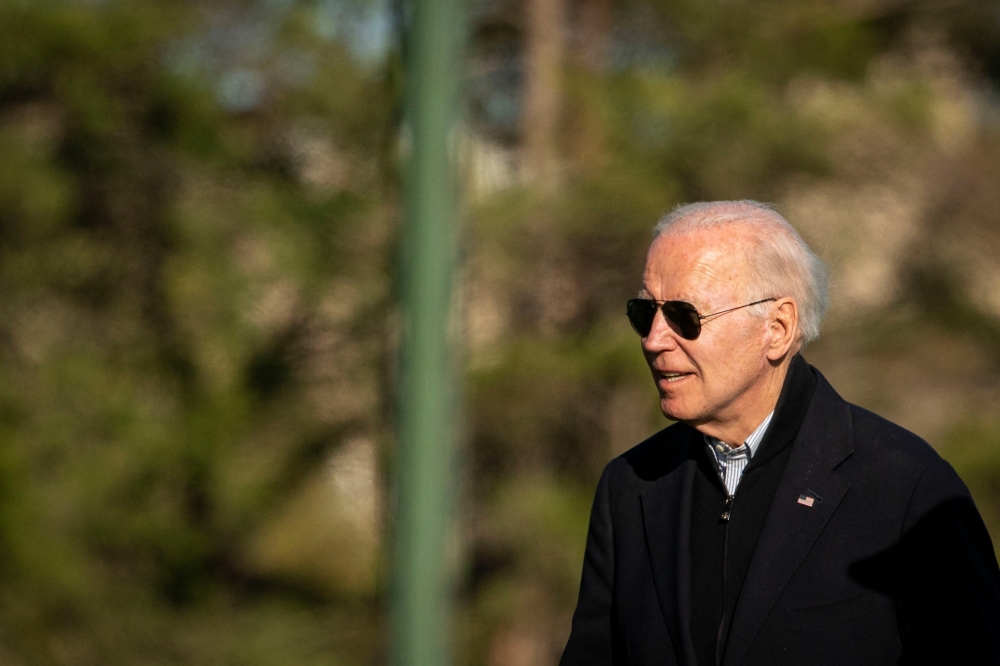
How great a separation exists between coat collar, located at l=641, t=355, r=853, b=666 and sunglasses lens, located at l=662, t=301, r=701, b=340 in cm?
18

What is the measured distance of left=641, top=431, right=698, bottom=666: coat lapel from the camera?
6.20 ft

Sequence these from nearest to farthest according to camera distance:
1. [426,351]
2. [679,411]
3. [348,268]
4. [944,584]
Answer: [944,584] → [426,351] → [679,411] → [348,268]

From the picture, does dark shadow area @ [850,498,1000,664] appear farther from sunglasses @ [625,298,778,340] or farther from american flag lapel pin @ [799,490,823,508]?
sunglasses @ [625,298,778,340]

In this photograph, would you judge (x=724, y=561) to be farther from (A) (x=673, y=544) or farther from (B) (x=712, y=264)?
(B) (x=712, y=264)

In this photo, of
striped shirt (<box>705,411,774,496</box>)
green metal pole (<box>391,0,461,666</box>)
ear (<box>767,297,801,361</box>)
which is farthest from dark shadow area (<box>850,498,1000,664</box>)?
green metal pole (<box>391,0,461,666</box>)

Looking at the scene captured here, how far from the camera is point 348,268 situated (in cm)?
1029

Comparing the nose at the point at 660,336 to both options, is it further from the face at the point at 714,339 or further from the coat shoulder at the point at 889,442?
the coat shoulder at the point at 889,442

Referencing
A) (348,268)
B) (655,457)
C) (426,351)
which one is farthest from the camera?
(348,268)

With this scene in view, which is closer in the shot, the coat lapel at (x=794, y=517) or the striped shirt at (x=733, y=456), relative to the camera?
the coat lapel at (x=794, y=517)

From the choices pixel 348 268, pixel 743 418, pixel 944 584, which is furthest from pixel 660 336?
pixel 348 268

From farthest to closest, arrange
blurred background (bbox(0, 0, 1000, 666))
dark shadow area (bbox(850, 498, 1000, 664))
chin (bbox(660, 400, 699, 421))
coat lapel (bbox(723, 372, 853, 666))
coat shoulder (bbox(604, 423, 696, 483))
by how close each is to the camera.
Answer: blurred background (bbox(0, 0, 1000, 666))
coat shoulder (bbox(604, 423, 696, 483))
chin (bbox(660, 400, 699, 421))
coat lapel (bbox(723, 372, 853, 666))
dark shadow area (bbox(850, 498, 1000, 664))

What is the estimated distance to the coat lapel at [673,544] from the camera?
6.20ft

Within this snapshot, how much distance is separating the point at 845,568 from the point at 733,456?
0.27 meters

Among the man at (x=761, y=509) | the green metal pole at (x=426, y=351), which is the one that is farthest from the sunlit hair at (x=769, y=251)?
the green metal pole at (x=426, y=351)
